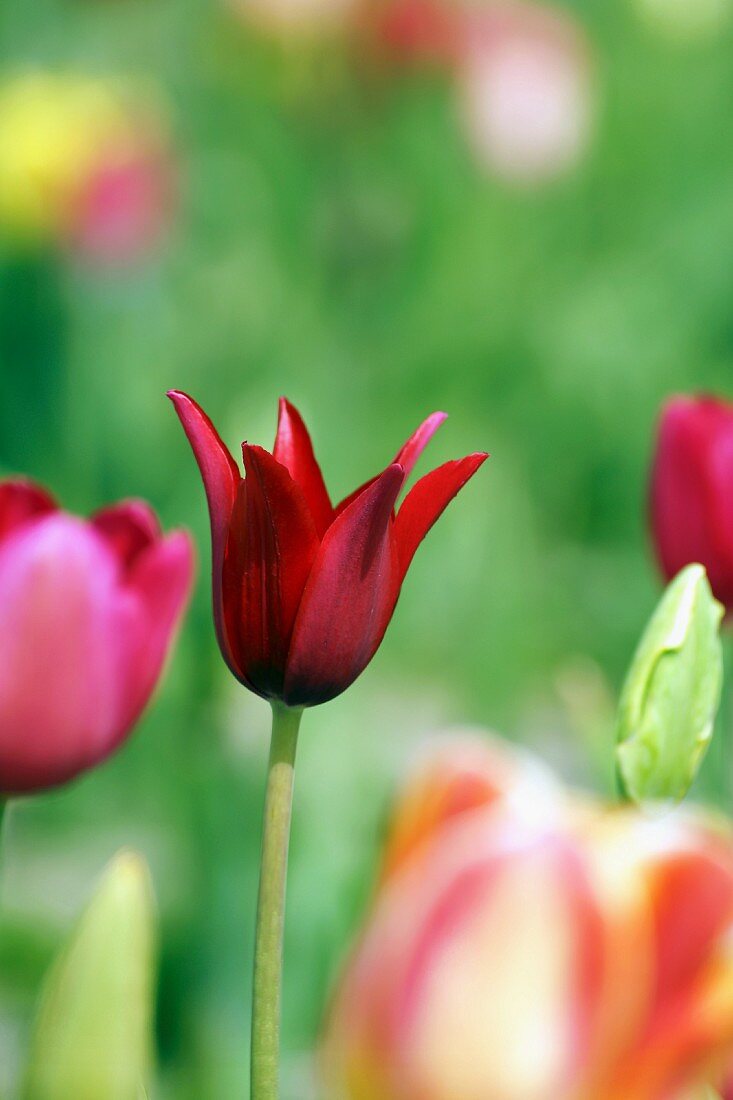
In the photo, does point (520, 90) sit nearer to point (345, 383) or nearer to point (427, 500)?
point (345, 383)

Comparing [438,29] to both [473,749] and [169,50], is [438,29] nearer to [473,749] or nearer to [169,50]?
[169,50]

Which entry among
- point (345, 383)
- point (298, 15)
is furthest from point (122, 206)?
point (298, 15)

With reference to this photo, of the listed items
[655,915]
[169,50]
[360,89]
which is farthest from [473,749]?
[169,50]

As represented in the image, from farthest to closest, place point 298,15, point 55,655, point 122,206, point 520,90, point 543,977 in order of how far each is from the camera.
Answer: point 520,90 < point 298,15 < point 122,206 < point 55,655 < point 543,977

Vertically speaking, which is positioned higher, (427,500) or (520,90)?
(520,90)

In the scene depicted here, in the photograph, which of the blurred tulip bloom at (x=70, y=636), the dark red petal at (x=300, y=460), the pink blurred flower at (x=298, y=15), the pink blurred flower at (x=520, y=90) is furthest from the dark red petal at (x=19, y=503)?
the pink blurred flower at (x=520, y=90)

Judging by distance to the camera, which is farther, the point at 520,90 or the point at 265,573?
the point at 520,90

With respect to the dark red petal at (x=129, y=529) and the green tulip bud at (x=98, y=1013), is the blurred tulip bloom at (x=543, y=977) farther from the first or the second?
the dark red petal at (x=129, y=529)
